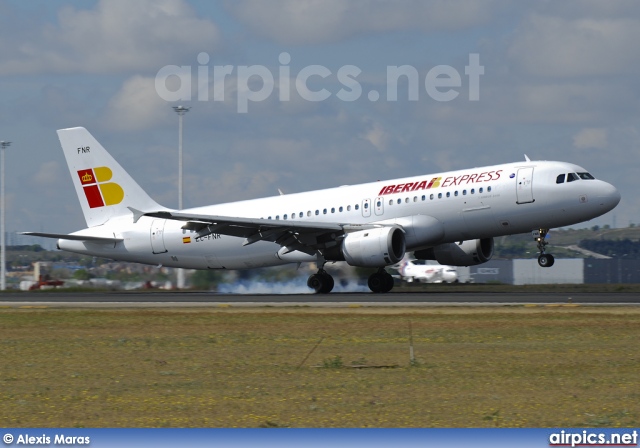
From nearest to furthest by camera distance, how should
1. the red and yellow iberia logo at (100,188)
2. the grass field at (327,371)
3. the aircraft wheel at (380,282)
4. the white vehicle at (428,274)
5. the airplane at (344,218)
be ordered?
the grass field at (327,371) → the airplane at (344,218) → the aircraft wheel at (380,282) → the red and yellow iberia logo at (100,188) → the white vehicle at (428,274)

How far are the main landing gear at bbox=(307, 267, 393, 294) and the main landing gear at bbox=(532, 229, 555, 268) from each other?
21.6 ft

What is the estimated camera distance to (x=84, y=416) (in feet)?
41.9

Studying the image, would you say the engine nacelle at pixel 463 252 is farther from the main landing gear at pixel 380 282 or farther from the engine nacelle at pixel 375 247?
the engine nacelle at pixel 375 247

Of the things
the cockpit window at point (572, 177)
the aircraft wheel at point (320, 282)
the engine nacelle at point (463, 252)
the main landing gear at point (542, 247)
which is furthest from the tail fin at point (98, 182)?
the cockpit window at point (572, 177)

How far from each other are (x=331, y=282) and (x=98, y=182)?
12326 millimetres

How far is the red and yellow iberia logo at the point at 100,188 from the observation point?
46.3 metres

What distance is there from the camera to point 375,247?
37688mm

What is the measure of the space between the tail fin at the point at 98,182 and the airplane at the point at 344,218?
46mm

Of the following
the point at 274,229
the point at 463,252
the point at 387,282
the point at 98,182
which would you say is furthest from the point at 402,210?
the point at 98,182

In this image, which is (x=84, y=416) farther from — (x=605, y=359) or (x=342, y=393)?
(x=605, y=359)

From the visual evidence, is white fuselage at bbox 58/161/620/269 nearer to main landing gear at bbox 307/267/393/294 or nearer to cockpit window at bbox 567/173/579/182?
cockpit window at bbox 567/173/579/182

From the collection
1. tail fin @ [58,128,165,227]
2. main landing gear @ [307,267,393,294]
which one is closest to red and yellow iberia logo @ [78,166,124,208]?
tail fin @ [58,128,165,227]

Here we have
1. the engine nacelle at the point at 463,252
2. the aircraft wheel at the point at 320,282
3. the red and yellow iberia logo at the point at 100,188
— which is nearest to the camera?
the engine nacelle at the point at 463,252

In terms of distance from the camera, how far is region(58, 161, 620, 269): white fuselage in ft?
121
